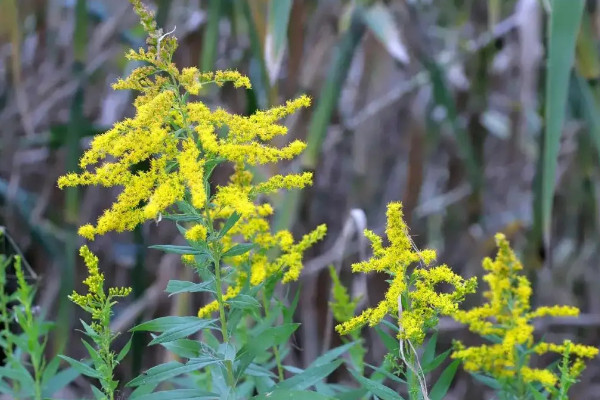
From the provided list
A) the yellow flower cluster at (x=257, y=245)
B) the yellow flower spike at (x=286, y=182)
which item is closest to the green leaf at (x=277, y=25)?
the yellow flower cluster at (x=257, y=245)

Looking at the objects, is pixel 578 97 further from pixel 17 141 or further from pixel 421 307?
pixel 17 141

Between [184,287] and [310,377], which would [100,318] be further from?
[310,377]

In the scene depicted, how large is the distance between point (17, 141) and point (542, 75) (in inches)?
49.9

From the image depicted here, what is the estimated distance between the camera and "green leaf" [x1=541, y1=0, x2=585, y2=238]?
2.87 ft

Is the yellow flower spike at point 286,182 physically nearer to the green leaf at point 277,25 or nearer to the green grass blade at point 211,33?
the green leaf at point 277,25

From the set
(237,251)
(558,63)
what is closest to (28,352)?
(237,251)

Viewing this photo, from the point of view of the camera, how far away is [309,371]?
709 millimetres

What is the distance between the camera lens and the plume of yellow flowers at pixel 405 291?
644mm

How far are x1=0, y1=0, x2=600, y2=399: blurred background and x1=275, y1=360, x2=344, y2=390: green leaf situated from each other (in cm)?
74

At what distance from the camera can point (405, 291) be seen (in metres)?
0.66

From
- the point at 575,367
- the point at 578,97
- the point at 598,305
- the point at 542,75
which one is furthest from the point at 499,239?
the point at 598,305

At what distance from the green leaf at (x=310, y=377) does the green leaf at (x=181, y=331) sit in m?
0.10

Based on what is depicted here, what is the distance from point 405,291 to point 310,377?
12cm

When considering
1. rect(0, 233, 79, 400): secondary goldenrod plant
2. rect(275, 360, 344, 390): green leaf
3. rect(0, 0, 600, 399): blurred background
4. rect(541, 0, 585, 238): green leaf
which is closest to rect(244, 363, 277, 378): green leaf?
rect(275, 360, 344, 390): green leaf
